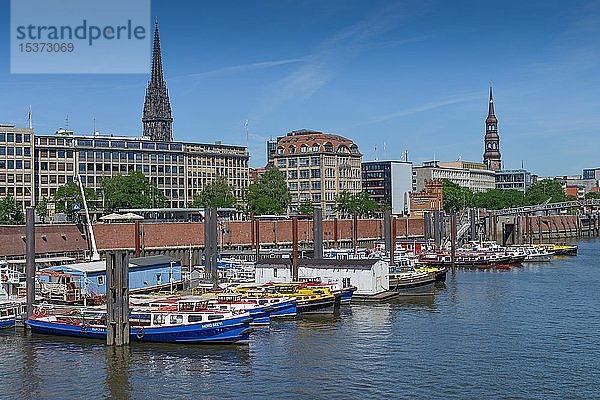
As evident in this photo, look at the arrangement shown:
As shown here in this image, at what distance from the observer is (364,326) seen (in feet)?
187

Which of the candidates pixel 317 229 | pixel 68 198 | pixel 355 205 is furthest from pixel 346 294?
pixel 355 205

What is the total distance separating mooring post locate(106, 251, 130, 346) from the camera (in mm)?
48562

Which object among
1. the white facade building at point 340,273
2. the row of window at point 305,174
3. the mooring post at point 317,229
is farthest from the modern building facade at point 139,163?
the white facade building at point 340,273

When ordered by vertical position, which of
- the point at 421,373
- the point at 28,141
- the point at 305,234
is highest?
the point at 28,141

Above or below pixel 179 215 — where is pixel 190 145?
above

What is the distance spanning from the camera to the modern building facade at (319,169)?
193500 millimetres

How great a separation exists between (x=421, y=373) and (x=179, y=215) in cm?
7695

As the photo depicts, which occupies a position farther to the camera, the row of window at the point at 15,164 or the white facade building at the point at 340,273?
the row of window at the point at 15,164

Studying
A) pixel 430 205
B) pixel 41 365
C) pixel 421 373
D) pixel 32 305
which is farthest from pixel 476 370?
pixel 430 205

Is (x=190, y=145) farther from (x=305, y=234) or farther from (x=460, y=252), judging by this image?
(x=460, y=252)

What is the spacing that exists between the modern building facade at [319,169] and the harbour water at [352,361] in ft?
427

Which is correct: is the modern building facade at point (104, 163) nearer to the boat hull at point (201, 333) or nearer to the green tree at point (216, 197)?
the green tree at point (216, 197)

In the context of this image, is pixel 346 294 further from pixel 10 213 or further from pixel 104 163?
pixel 104 163

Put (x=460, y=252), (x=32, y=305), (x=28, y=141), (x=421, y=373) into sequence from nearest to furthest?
(x=421, y=373)
(x=32, y=305)
(x=460, y=252)
(x=28, y=141)
